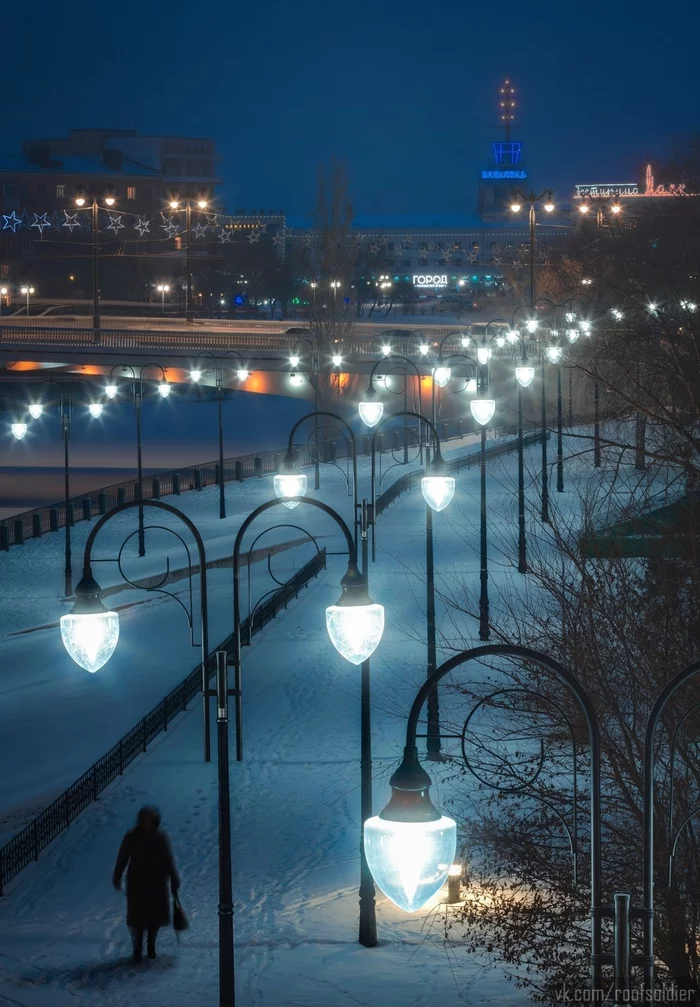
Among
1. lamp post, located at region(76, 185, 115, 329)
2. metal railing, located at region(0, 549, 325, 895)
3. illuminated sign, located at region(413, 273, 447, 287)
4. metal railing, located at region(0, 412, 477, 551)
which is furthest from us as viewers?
illuminated sign, located at region(413, 273, 447, 287)

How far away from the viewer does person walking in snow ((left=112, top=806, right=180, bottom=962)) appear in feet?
33.5

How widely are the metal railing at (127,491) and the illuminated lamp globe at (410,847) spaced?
25.8m

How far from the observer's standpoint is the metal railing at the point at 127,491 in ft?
108

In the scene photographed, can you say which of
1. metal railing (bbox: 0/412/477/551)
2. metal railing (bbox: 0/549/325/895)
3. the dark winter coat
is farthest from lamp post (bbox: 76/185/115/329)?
the dark winter coat

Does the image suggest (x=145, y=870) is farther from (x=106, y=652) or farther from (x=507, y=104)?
(x=507, y=104)

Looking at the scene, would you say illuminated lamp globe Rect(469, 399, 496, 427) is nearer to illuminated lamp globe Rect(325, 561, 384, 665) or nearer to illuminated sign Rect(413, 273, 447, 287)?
illuminated lamp globe Rect(325, 561, 384, 665)

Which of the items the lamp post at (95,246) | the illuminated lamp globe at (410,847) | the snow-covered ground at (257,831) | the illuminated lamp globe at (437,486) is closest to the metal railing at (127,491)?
the snow-covered ground at (257,831)

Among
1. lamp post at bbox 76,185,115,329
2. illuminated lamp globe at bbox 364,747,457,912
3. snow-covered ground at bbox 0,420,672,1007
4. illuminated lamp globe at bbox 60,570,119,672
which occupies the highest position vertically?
lamp post at bbox 76,185,115,329

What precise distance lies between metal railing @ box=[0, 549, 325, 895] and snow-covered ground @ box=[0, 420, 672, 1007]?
0.17 m

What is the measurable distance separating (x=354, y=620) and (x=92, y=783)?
8897mm

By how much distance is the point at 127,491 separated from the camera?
3862cm

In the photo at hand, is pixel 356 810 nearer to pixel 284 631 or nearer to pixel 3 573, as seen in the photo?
pixel 284 631

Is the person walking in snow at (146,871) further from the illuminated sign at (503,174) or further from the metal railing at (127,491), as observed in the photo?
the illuminated sign at (503,174)

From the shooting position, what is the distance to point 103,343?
Answer: 4988 cm
